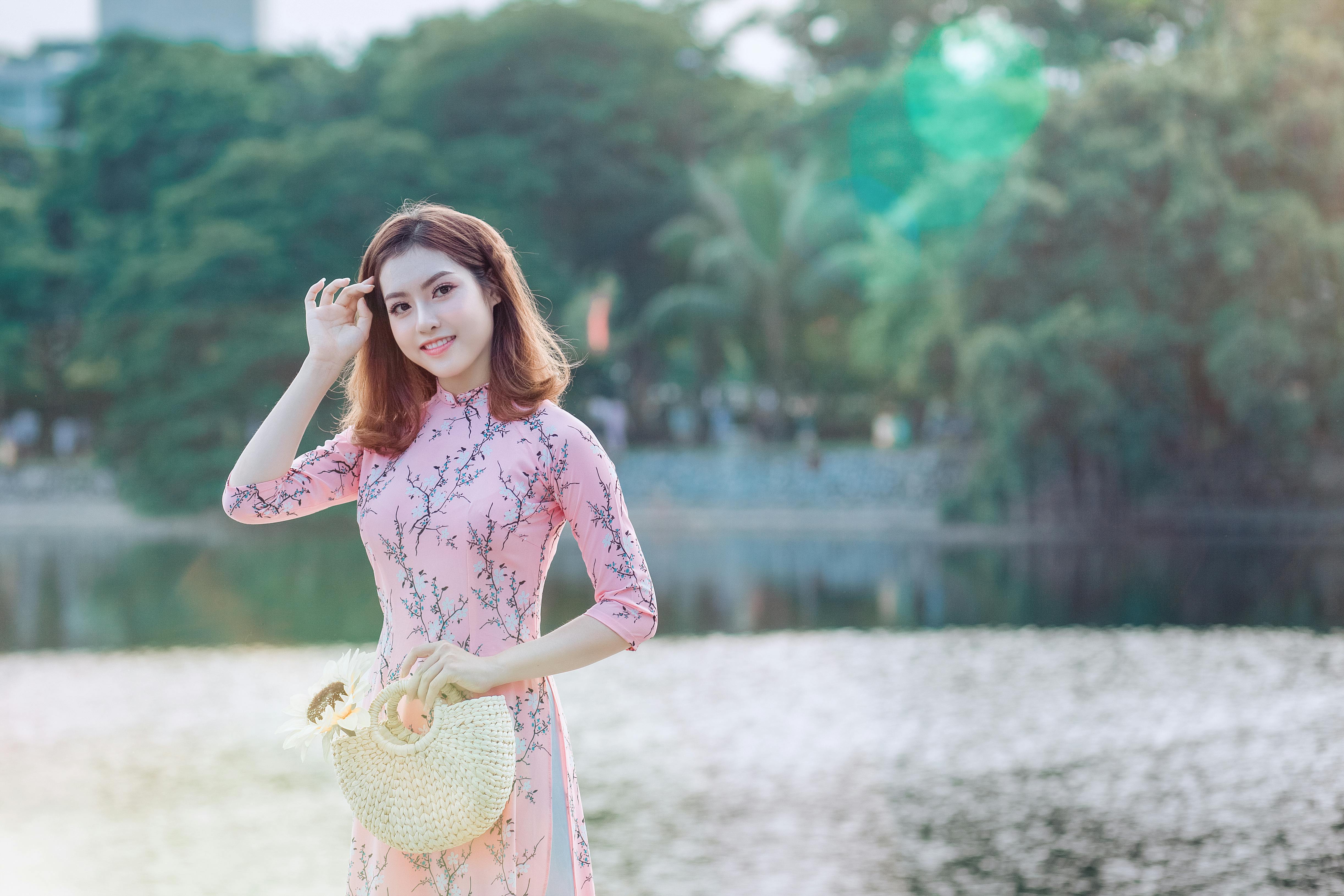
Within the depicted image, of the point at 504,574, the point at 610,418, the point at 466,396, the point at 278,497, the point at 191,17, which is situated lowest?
the point at 504,574

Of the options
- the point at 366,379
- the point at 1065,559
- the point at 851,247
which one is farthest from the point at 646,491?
the point at 366,379

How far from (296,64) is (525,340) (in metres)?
31.3

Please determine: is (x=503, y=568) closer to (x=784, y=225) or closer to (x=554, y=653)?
(x=554, y=653)

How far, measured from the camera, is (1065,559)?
1744cm

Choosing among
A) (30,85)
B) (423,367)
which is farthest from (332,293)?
(30,85)

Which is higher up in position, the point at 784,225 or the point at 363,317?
the point at 784,225

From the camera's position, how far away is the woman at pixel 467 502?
1.79 metres

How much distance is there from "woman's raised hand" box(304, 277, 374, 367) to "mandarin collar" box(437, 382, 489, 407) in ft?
0.39

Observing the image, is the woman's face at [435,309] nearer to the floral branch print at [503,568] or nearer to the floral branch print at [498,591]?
the floral branch print at [503,568]

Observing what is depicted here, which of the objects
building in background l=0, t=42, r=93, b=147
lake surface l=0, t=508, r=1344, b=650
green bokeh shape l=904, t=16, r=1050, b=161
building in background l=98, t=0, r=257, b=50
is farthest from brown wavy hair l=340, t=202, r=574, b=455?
building in background l=0, t=42, r=93, b=147

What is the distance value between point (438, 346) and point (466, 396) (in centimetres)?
7

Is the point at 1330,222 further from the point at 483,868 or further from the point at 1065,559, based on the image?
the point at 483,868

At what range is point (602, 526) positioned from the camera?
71.4 inches

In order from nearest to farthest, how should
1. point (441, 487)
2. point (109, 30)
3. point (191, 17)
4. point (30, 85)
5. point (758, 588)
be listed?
point (441, 487) → point (758, 588) → point (109, 30) → point (191, 17) → point (30, 85)
